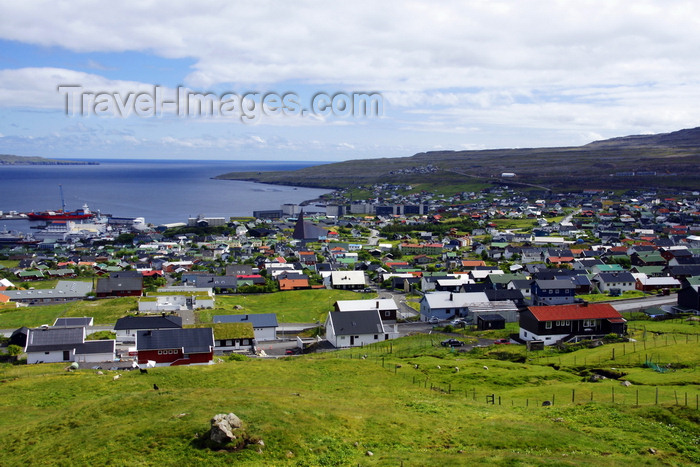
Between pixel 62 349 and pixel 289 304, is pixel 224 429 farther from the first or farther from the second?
pixel 289 304

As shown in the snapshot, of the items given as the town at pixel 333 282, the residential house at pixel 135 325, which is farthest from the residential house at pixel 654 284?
the residential house at pixel 135 325

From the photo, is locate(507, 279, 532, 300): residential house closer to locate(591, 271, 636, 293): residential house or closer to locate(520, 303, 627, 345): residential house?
locate(591, 271, 636, 293): residential house

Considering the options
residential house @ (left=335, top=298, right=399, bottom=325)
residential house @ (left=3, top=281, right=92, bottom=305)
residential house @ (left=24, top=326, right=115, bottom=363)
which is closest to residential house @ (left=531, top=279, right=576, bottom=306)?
residential house @ (left=335, top=298, right=399, bottom=325)

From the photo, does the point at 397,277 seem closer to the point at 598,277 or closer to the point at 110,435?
the point at 598,277

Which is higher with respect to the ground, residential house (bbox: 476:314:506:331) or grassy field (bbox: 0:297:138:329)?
residential house (bbox: 476:314:506:331)

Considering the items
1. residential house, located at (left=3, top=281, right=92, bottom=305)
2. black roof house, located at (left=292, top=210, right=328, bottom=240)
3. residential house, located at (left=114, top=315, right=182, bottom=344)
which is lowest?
residential house, located at (left=3, top=281, right=92, bottom=305)

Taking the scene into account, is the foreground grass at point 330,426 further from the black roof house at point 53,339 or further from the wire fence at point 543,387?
the black roof house at point 53,339

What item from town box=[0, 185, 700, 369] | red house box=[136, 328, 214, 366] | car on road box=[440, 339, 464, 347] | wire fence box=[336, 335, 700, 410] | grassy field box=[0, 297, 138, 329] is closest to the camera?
wire fence box=[336, 335, 700, 410]
